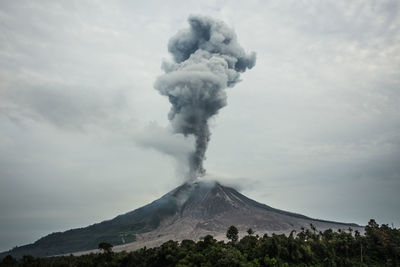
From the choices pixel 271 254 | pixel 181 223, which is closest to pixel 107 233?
pixel 181 223

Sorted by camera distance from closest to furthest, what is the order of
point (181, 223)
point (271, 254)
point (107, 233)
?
point (271, 254)
point (181, 223)
point (107, 233)

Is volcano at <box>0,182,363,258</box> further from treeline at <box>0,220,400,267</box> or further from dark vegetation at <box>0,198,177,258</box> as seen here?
treeline at <box>0,220,400,267</box>

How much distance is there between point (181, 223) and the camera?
132750mm

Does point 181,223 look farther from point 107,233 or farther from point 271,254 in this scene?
point 271,254

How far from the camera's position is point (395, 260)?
5028cm

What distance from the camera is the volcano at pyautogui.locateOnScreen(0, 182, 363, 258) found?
121125 mm

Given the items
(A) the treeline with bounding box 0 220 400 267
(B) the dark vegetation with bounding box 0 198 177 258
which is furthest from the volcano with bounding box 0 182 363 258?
(A) the treeline with bounding box 0 220 400 267

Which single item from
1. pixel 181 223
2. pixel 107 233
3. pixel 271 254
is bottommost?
pixel 271 254

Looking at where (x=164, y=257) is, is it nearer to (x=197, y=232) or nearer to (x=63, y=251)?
(x=197, y=232)

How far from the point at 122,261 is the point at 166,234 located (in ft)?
227

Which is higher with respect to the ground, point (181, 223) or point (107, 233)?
point (181, 223)

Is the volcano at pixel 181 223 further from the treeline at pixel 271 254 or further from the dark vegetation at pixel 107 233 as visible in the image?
the treeline at pixel 271 254

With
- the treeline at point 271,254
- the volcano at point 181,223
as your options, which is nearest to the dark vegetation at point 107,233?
the volcano at point 181,223

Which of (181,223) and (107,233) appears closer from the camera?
(181,223)
